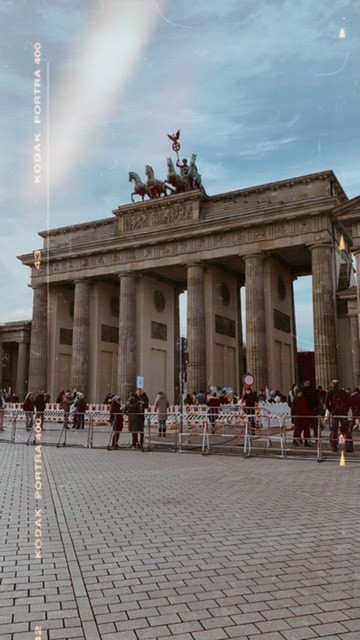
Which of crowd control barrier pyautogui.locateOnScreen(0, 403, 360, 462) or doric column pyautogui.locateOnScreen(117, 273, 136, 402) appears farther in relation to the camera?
doric column pyautogui.locateOnScreen(117, 273, 136, 402)

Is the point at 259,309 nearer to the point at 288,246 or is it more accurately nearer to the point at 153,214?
the point at 288,246

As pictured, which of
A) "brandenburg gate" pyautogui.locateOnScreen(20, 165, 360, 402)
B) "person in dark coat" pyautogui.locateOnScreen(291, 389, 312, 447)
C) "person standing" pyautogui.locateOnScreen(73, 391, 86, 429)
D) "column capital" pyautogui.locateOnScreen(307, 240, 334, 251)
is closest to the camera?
"person in dark coat" pyautogui.locateOnScreen(291, 389, 312, 447)

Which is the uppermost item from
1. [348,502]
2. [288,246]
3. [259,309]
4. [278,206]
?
[278,206]

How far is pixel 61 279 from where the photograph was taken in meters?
41.9

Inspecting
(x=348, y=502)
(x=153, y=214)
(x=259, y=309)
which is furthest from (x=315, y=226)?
(x=348, y=502)

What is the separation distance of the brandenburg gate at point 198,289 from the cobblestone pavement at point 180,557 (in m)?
21.9

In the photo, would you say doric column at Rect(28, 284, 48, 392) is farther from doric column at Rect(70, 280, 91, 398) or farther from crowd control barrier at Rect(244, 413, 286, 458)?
crowd control barrier at Rect(244, 413, 286, 458)

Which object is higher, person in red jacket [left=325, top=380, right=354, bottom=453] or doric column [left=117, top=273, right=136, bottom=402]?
doric column [left=117, top=273, right=136, bottom=402]

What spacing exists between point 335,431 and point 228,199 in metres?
24.3

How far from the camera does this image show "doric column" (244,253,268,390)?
31.9 metres

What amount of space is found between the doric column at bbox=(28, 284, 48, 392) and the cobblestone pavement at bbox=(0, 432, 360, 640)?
106ft

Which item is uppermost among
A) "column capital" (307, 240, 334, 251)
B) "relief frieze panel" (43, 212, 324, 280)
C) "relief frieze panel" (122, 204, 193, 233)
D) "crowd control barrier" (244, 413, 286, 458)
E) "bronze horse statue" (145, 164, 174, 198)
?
"bronze horse statue" (145, 164, 174, 198)

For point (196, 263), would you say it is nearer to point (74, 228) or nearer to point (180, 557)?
point (74, 228)

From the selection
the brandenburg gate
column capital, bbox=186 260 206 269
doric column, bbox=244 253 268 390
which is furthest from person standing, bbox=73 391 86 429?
column capital, bbox=186 260 206 269
